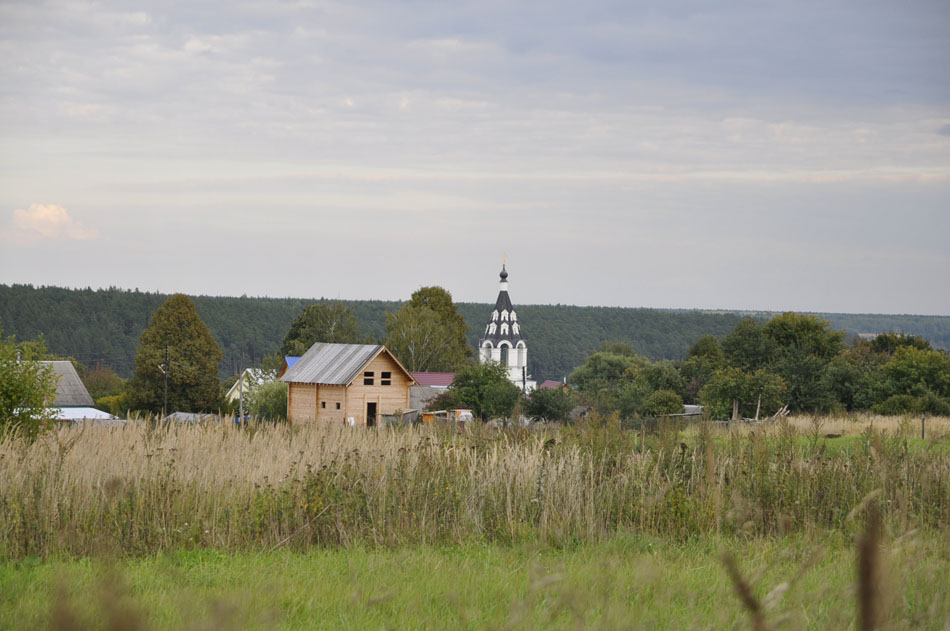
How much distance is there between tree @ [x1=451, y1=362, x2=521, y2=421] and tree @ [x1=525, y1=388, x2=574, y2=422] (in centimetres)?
79

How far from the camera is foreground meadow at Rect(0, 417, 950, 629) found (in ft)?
18.7

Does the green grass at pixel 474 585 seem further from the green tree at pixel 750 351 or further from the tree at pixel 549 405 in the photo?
the green tree at pixel 750 351

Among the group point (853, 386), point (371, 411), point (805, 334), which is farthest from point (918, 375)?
point (371, 411)

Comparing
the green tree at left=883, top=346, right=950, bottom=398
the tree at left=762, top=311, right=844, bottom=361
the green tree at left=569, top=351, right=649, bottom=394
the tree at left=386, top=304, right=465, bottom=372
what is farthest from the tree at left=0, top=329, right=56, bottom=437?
the green tree at left=569, top=351, right=649, bottom=394

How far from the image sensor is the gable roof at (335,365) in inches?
1687

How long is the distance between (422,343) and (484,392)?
31.0 m

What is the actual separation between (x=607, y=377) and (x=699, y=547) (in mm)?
86964

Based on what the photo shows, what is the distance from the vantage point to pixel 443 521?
8.70 metres

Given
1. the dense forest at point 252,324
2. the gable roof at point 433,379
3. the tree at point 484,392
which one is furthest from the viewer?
the dense forest at point 252,324

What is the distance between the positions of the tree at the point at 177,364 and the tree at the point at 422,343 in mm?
14685

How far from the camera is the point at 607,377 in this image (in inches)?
3706

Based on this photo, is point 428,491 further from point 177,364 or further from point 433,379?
point 433,379

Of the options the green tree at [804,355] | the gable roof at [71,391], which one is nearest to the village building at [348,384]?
the gable roof at [71,391]

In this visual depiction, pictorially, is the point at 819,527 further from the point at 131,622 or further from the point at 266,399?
the point at 266,399
